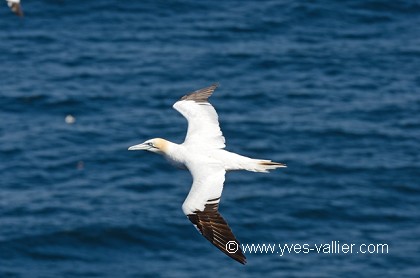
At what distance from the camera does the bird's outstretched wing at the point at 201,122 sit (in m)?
22.0

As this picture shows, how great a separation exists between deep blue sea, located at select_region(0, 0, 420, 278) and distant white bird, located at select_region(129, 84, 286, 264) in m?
12.8

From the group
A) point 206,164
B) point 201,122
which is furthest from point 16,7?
point 206,164

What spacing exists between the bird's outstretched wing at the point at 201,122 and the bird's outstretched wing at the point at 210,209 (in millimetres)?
1178

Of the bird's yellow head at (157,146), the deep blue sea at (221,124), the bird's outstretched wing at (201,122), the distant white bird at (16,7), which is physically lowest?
the deep blue sea at (221,124)

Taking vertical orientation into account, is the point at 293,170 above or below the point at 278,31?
below

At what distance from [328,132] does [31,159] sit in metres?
10.3

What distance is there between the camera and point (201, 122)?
2272 cm

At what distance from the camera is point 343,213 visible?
1474 inches

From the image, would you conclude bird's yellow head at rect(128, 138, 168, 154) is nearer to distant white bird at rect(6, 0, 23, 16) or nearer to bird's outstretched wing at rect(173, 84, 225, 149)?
bird's outstretched wing at rect(173, 84, 225, 149)

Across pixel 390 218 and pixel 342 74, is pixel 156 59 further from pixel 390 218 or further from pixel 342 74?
pixel 390 218

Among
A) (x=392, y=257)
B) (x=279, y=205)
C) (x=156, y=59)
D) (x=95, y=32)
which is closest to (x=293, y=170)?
(x=279, y=205)

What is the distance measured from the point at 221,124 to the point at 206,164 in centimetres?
1890

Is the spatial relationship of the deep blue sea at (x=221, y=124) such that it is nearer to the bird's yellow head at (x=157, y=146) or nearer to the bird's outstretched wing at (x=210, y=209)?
the bird's yellow head at (x=157, y=146)

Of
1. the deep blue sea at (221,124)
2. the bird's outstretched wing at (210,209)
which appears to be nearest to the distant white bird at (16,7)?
the deep blue sea at (221,124)
